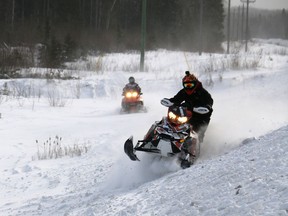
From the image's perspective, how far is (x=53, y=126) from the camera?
33.7 feet

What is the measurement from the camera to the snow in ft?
12.0

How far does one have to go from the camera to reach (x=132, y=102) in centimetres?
1256

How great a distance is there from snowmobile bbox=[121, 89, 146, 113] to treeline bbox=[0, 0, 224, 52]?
1813 cm

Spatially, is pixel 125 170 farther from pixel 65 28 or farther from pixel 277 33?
pixel 277 33

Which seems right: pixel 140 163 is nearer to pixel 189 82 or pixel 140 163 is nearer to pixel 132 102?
pixel 189 82

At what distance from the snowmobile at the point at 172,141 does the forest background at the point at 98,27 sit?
16977 millimetres

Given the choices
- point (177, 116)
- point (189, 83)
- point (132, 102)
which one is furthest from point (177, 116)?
point (132, 102)

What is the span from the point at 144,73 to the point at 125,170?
586 inches

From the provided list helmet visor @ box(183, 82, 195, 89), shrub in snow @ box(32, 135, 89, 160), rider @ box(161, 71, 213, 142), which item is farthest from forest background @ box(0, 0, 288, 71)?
helmet visor @ box(183, 82, 195, 89)

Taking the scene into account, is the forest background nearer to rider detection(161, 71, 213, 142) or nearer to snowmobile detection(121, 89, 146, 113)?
snowmobile detection(121, 89, 146, 113)

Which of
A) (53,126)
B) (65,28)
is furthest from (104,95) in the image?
(65,28)

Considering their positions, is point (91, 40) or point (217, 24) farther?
point (217, 24)

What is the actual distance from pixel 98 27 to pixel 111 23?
2713mm

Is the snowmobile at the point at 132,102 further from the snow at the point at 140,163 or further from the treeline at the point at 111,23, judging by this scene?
the treeline at the point at 111,23
